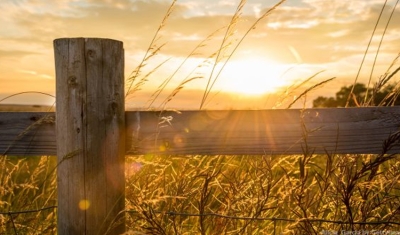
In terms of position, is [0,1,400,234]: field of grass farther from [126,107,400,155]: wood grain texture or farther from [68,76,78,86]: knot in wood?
[68,76,78,86]: knot in wood

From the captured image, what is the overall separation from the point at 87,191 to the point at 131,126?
402 mm

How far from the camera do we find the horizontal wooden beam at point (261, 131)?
2.43 m

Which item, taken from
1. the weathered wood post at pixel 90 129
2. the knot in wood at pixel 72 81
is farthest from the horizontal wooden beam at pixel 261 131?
the knot in wood at pixel 72 81

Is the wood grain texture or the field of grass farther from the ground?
the wood grain texture

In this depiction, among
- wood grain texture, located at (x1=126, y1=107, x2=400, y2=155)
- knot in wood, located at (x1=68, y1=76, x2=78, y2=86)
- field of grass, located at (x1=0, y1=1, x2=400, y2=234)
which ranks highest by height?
knot in wood, located at (x1=68, y1=76, x2=78, y2=86)

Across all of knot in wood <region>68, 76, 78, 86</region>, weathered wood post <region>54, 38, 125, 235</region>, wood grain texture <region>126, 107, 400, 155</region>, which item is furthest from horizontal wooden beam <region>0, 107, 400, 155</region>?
knot in wood <region>68, 76, 78, 86</region>

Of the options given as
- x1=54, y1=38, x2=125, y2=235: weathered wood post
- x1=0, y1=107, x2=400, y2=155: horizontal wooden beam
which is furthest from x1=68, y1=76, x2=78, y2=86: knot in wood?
x1=0, y1=107, x2=400, y2=155: horizontal wooden beam

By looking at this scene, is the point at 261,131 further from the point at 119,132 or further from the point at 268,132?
the point at 119,132

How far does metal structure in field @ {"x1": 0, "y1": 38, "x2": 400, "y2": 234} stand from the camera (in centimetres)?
234

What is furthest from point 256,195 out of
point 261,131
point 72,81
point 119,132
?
point 72,81

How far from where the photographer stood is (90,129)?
7.67 feet

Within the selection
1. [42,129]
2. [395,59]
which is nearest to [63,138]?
[42,129]

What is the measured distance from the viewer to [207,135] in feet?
8.02

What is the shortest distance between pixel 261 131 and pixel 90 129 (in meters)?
0.88
